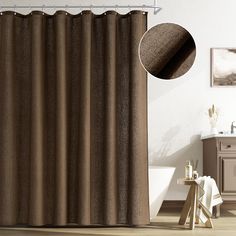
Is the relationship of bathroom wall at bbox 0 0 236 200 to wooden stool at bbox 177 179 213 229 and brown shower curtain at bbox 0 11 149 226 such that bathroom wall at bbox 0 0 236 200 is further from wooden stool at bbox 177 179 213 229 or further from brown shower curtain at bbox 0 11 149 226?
brown shower curtain at bbox 0 11 149 226

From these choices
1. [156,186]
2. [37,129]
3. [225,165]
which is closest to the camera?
[37,129]

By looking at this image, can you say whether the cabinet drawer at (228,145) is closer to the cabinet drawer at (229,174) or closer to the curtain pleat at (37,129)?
the cabinet drawer at (229,174)

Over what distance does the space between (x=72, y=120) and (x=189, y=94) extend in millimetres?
2045

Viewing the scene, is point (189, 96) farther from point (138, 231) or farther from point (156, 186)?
point (138, 231)

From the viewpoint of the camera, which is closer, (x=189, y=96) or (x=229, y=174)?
(x=229, y=174)

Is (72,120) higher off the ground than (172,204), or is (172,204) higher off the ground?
(72,120)

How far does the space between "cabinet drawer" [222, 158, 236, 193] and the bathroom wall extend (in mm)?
626

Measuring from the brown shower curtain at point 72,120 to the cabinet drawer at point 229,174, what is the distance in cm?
136

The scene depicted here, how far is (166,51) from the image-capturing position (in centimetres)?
413

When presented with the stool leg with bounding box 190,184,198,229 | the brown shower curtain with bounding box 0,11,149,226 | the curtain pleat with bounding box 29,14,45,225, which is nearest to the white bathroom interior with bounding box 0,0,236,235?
the stool leg with bounding box 190,184,198,229

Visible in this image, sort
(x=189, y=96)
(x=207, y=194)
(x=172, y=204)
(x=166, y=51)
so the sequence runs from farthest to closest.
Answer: (x=189, y=96) < (x=172, y=204) < (x=207, y=194) < (x=166, y=51)

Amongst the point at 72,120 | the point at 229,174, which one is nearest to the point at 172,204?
the point at 229,174

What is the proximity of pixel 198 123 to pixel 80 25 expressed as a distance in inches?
85.7

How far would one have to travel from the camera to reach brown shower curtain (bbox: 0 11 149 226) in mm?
4281
